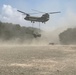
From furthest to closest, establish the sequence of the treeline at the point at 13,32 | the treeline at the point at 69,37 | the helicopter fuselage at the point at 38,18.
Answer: the treeline at the point at 13,32 < the helicopter fuselage at the point at 38,18 < the treeline at the point at 69,37

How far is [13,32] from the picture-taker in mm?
89188

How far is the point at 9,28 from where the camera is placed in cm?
9181

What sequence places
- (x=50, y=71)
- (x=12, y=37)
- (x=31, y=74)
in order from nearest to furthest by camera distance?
(x=31, y=74) → (x=50, y=71) → (x=12, y=37)

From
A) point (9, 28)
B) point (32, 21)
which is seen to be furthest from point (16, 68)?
point (9, 28)

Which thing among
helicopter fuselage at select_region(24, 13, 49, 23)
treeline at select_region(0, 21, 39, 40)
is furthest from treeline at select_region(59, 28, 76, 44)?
treeline at select_region(0, 21, 39, 40)

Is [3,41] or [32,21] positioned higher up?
[32,21]

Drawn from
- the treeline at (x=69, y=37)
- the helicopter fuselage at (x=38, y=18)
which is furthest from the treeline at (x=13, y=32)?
the treeline at (x=69, y=37)

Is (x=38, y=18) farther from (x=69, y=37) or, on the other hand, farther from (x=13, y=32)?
(x=13, y=32)

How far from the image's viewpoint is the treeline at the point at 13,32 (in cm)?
8400

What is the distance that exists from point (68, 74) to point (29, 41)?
6306cm

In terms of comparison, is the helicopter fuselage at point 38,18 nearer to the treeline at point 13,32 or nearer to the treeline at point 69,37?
the treeline at point 13,32

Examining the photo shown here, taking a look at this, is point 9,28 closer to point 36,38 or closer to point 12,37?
point 12,37

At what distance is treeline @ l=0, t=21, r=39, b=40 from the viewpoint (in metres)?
84.0

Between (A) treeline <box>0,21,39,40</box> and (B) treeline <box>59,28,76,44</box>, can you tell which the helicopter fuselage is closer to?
(A) treeline <box>0,21,39,40</box>
